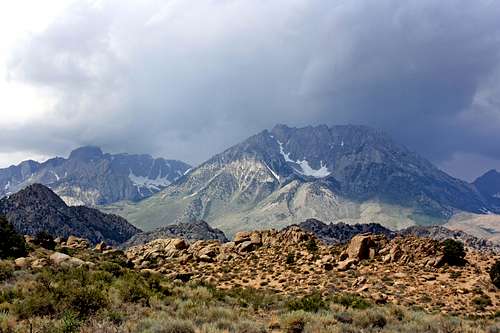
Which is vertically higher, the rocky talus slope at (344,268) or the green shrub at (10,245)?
the green shrub at (10,245)

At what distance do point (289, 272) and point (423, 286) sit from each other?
46.9ft

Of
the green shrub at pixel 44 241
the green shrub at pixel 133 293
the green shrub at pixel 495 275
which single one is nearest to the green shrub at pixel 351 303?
the green shrub at pixel 133 293

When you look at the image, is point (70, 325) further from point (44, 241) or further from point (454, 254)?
point (44, 241)

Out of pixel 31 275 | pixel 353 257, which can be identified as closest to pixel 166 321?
pixel 31 275

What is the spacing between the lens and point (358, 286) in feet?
123

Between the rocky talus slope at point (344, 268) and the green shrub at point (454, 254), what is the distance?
0.63m

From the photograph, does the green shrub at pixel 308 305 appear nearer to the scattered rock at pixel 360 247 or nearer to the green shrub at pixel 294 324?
the green shrub at pixel 294 324

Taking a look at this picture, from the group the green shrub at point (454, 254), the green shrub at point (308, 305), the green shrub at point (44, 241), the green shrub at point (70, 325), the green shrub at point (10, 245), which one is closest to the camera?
the green shrub at point (70, 325)

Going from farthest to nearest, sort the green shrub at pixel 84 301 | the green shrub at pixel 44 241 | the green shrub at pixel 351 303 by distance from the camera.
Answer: the green shrub at pixel 44 241, the green shrub at pixel 351 303, the green shrub at pixel 84 301

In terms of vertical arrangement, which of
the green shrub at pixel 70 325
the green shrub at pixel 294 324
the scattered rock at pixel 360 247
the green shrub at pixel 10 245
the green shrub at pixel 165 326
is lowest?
the green shrub at pixel 294 324

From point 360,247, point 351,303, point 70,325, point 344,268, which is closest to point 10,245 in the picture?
point 70,325

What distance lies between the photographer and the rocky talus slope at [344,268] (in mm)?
34188

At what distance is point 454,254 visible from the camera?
1719 inches

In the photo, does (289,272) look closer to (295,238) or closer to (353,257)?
(353,257)
